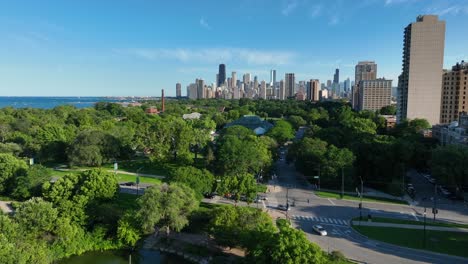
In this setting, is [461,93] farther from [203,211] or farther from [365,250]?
[203,211]

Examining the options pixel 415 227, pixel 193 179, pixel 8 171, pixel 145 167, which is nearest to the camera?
pixel 415 227

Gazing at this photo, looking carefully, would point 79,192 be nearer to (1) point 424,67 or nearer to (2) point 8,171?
(2) point 8,171

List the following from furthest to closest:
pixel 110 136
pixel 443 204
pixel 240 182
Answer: pixel 110 136, pixel 443 204, pixel 240 182

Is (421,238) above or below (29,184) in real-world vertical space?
below

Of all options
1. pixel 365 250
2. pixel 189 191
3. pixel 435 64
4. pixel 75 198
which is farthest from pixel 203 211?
pixel 435 64

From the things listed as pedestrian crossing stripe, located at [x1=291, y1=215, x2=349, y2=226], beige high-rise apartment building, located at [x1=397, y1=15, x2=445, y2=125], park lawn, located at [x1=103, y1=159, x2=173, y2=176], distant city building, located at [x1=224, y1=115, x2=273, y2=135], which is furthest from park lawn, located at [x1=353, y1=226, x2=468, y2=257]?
beige high-rise apartment building, located at [x1=397, y1=15, x2=445, y2=125]

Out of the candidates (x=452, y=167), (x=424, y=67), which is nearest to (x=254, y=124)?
(x=424, y=67)
